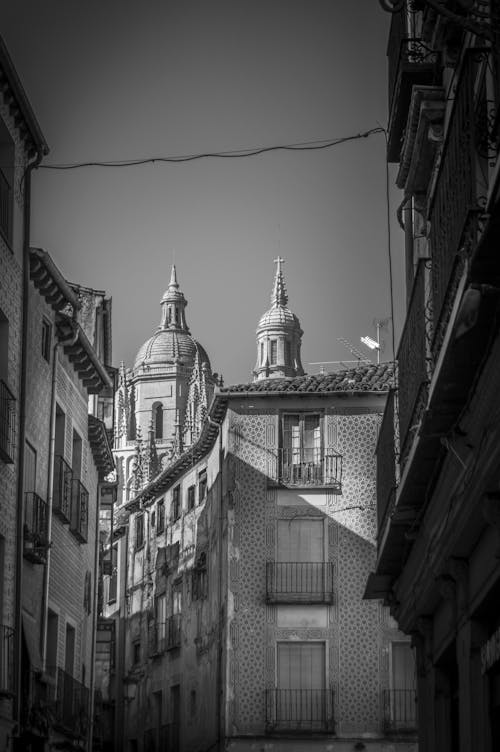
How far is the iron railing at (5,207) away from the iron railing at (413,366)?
8947mm

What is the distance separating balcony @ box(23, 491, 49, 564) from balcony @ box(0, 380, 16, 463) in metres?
2.08

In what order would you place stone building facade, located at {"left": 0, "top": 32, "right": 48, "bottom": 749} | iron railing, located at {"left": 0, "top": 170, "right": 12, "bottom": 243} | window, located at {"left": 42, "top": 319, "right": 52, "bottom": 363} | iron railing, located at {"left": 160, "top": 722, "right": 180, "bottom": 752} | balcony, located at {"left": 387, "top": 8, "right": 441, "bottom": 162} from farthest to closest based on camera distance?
1. iron railing, located at {"left": 160, "top": 722, "right": 180, "bottom": 752}
2. window, located at {"left": 42, "top": 319, "right": 52, "bottom": 363}
3. iron railing, located at {"left": 0, "top": 170, "right": 12, "bottom": 243}
4. stone building facade, located at {"left": 0, "top": 32, "right": 48, "bottom": 749}
5. balcony, located at {"left": 387, "top": 8, "right": 441, "bottom": 162}

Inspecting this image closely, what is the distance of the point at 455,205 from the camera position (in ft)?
41.5

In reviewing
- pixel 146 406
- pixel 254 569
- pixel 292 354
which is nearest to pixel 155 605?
pixel 254 569

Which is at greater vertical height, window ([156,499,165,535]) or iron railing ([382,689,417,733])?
window ([156,499,165,535])

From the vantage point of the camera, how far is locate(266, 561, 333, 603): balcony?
45.7 meters

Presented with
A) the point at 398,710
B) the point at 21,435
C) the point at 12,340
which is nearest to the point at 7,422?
the point at 21,435

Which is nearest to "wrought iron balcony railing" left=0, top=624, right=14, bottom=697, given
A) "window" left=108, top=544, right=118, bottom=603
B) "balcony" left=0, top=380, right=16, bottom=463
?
"balcony" left=0, top=380, right=16, bottom=463

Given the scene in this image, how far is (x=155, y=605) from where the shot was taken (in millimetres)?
60594

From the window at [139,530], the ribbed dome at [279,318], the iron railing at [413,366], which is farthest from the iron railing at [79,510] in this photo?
the ribbed dome at [279,318]

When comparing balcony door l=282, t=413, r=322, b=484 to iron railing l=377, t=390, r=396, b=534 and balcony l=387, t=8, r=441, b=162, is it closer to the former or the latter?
iron railing l=377, t=390, r=396, b=534

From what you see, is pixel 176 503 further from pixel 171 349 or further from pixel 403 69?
pixel 171 349

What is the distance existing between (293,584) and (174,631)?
11.4 metres

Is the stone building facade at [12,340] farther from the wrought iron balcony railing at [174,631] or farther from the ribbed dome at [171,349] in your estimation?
the ribbed dome at [171,349]
